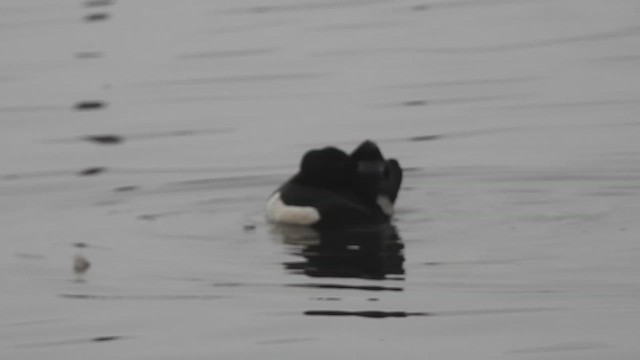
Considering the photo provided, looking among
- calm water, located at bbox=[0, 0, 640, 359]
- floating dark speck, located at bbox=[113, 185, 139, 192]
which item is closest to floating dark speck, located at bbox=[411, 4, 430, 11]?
calm water, located at bbox=[0, 0, 640, 359]

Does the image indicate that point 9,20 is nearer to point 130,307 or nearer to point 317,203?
point 317,203

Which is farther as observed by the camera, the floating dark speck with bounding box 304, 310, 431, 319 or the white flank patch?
the white flank patch

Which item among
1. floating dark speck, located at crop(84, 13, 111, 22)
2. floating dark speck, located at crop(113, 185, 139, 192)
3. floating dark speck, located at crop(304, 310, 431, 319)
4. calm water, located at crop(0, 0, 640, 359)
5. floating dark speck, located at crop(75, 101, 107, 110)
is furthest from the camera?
floating dark speck, located at crop(84, 13, 111, 22)

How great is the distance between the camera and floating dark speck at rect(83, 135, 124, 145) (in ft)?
76.4

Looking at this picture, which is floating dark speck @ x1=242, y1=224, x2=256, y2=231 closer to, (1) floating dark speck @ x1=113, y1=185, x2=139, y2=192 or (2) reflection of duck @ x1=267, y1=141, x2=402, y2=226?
(2) reflection of duck @ x1=267, y1=141, x2=402, y2=226

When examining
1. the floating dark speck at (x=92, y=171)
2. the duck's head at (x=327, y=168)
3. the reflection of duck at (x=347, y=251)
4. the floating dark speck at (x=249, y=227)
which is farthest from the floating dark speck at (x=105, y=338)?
the floating dark speck at (x=92, y=171)

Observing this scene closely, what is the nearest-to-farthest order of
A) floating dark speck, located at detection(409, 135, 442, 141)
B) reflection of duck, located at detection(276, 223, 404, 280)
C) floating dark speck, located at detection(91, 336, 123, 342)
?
floating dark speck, located at detection(91, 336, 123, 342), reflection of duck, located at detection(276, 223, 404, 280), floating dark speck, located at detection(409, 135, 442, 141)

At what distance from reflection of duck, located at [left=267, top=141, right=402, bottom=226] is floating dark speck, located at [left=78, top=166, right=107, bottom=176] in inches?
107

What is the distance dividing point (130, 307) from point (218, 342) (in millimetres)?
1229

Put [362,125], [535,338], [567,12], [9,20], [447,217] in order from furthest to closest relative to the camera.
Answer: [9,20] → [567,12] → [362,125] → [447,217] → [535,338]

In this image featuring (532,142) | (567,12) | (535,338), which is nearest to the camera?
(535,338)

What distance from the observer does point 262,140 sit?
75.0 feet

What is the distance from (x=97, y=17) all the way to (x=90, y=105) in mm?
5350

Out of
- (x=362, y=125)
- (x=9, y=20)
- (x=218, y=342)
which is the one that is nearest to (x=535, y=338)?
(x=218, y=342)
